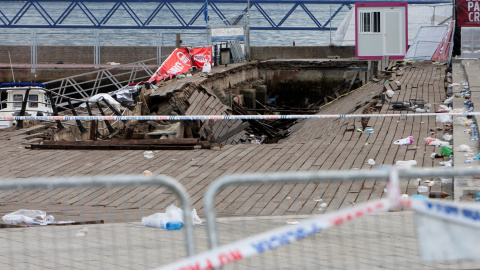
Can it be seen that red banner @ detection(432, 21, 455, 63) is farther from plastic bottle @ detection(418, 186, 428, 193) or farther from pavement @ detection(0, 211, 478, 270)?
pavement @ detection(0, 211, 478, 270)

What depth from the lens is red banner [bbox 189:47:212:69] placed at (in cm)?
2714

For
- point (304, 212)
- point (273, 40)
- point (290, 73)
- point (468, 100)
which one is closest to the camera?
point (304, 212)

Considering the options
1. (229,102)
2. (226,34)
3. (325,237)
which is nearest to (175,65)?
(229,102)

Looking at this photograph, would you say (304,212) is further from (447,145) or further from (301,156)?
(447,145)

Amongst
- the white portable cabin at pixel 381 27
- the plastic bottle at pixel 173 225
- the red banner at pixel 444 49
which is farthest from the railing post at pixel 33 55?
the plastic bottle at pixel 173 225

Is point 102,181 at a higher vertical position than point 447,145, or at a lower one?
higher

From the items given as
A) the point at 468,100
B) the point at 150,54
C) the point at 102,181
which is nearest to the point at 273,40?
the point at 150,54

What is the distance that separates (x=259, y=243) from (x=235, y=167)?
797cm

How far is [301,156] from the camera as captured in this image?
40.2 ft

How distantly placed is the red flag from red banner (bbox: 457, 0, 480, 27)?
9.86 metres

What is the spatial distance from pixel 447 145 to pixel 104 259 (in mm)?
7440

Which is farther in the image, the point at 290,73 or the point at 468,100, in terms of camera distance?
the point at 290,73

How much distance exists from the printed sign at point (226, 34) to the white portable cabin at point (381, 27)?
533 centimetres


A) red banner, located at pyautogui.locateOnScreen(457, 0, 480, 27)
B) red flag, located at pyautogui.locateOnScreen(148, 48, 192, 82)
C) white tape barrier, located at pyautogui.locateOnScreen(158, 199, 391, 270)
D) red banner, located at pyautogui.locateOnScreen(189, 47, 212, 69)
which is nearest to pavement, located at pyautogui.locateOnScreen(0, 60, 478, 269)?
white tape barrier, located at pyautogui.locateOnScreen(158, 199, 391, 270)
